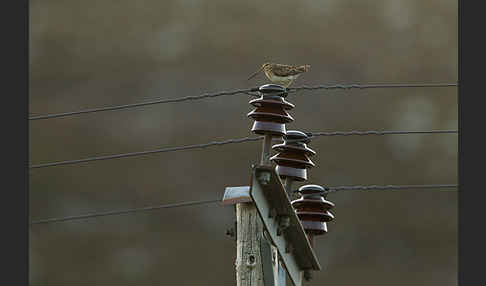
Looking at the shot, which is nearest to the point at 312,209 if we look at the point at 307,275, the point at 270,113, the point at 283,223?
the point at 307,275

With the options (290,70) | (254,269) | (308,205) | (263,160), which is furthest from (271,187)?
(290,70)

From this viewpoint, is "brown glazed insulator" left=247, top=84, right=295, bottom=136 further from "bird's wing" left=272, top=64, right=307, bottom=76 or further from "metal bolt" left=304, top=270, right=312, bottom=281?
"bird's wing" left=272, top=64, right=307, bottom=76

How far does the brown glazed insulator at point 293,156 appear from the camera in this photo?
6156 mm

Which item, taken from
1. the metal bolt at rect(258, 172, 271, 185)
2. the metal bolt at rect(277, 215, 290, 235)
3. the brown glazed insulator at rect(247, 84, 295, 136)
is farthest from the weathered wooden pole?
the metal bolt at rect(258, 172, 271, 185)

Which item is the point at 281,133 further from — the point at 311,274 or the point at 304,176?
the point at 311,274

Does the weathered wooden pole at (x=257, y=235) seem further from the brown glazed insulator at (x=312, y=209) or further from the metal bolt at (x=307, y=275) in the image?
the brown glazed insulator at (x=312, y=209)

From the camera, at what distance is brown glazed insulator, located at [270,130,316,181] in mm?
6156

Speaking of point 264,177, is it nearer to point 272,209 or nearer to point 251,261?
point 272,209

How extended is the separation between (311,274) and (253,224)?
0.63m

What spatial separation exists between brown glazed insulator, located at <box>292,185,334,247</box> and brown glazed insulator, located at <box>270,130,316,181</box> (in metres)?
0.39

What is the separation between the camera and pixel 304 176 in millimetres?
6188

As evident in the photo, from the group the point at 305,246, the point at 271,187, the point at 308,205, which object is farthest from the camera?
the point at 308,205

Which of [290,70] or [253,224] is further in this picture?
[290,70]

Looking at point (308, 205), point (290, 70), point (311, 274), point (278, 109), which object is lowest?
point (311, 274)
